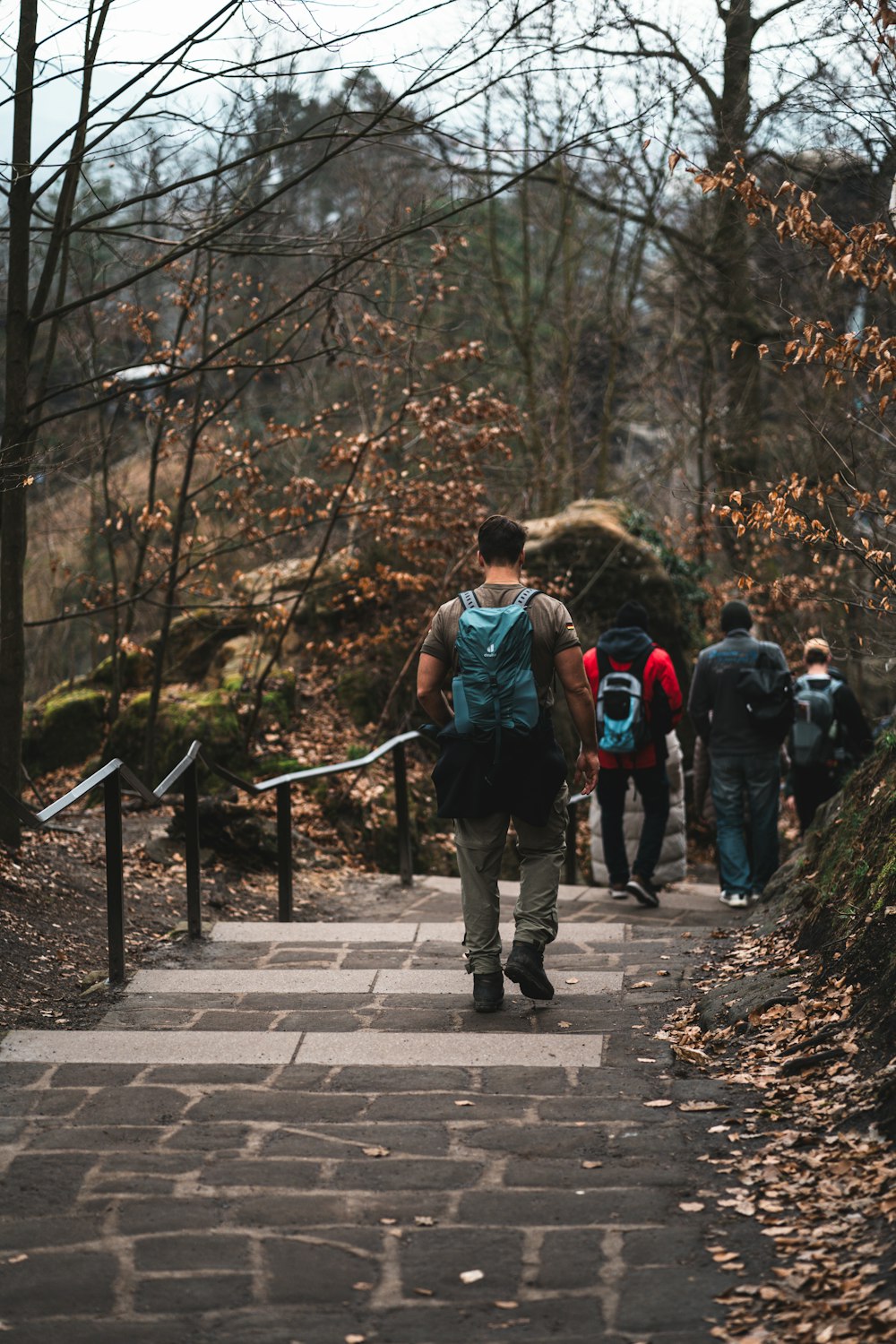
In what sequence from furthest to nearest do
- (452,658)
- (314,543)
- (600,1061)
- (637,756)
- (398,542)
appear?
(314,543)
(398,542)
(637,756)
(452,658)
(600,1061)

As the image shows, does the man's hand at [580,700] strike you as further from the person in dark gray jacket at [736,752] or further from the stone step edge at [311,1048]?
the person in dark gray jacket at [736,752]

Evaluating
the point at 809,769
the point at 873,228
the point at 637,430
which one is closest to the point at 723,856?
the point at 809,769

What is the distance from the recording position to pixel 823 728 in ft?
33.8

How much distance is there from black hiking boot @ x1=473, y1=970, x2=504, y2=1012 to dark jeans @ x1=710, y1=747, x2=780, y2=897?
4.41 m

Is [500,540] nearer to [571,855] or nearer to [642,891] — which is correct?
[642,891]

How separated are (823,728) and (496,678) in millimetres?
5442

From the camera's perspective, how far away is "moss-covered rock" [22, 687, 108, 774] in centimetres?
1423

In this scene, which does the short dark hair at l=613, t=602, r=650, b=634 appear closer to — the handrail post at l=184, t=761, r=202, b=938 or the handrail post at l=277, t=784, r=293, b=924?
the handrail post at l=277, t=784, r=293, b=924

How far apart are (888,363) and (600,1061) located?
2870 millimetres

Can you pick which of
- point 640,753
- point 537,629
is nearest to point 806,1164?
point 537,629

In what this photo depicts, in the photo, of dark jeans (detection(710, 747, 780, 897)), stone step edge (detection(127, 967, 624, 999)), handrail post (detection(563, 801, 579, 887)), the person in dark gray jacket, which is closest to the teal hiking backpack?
stone step edge (detection(127, 967, 624, 999))

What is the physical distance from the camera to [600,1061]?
5059 millimetres

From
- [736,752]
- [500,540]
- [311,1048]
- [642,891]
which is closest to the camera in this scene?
[311,1048]

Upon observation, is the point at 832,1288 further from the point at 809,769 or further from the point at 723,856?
the point at 809,769
